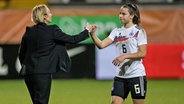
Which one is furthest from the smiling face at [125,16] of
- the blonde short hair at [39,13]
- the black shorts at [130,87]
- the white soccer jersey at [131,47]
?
the blonde short hair at [39,13]

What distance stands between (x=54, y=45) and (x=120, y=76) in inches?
43.9

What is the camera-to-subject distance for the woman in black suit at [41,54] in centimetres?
797

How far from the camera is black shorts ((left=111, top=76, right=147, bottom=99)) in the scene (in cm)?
841

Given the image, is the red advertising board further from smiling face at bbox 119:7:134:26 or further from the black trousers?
the black trousers

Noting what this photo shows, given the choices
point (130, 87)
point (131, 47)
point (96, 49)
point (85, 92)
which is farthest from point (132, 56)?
point (96, 49)

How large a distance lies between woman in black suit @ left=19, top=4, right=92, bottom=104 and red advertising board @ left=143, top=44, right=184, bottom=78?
995 cm

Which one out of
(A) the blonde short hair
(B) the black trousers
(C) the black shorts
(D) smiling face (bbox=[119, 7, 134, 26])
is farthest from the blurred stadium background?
(A) the blonde short hair

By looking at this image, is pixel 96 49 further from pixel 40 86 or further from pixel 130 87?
pixel 40 86

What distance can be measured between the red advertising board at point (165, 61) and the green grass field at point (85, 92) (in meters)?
0.30

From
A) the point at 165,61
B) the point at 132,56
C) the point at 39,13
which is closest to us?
the point at 39,13

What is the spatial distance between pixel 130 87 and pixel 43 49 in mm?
1422

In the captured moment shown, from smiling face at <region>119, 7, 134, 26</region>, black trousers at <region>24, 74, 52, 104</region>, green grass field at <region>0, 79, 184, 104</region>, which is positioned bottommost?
green grass field at <region>0, 79, 184, 104</region>

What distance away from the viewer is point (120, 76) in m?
8.50

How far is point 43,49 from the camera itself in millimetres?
8008
